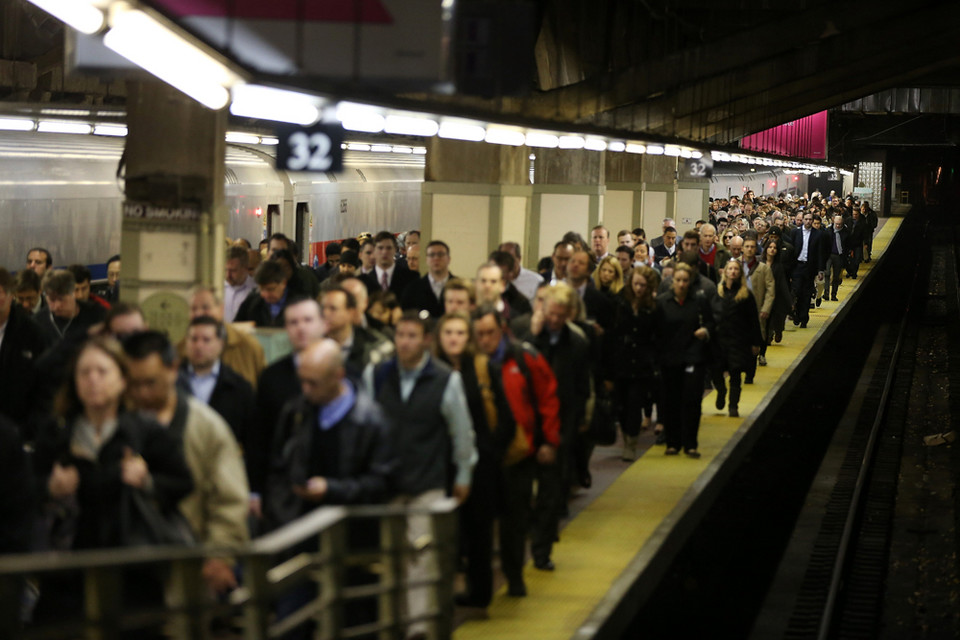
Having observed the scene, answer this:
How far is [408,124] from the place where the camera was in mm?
11445

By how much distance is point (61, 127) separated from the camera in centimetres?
1591

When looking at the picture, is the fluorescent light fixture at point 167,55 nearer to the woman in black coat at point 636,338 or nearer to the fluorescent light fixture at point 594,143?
the woman in black coat at point 636,338

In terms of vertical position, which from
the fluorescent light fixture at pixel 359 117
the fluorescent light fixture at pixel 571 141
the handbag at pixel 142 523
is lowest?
the handbag at pixel 142 523

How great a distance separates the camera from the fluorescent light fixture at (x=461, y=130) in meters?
12.3

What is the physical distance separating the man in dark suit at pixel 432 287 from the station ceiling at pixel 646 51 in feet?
6.50

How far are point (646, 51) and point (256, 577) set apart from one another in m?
19.9

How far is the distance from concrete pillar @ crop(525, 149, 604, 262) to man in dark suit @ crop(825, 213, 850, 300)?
6653 millimetres

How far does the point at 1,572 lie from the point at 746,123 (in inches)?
1578

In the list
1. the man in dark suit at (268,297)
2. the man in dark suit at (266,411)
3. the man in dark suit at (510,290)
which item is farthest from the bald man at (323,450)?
the man in dark suit at (510,290)

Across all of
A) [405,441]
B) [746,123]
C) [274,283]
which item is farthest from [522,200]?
[746,123]

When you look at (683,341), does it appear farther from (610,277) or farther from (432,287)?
(432,287)

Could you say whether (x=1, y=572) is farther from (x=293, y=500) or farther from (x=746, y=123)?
(x=746, y=123)

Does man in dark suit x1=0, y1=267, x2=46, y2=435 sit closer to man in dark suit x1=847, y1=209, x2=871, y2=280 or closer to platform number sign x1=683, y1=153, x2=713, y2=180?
platform number sign x1=683, y1=153, x2=713, y2=180

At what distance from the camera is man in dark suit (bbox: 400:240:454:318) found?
11.2m
